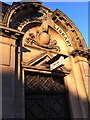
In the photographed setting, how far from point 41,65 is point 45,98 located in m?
1.76

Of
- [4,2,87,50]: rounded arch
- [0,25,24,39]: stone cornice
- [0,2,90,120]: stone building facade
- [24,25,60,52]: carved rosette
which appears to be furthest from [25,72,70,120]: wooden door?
[4,2,87,50]: rounded arch

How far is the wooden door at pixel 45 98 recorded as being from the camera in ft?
31.8

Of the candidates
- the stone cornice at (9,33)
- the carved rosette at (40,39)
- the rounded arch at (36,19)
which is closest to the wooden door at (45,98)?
the carved rosette at (40,39)

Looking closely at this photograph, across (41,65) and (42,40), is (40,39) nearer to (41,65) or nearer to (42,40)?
(42,40)

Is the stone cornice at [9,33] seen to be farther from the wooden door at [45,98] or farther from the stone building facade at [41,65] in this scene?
the wooden door at [45,98]

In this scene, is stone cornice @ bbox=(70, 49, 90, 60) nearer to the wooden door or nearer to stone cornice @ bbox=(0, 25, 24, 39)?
the wooden door

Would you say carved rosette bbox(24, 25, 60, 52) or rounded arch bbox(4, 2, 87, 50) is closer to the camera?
rounded arch bbox(4, 2, 87, 50)

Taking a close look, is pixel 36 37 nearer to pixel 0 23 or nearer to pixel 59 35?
pixel 59 35

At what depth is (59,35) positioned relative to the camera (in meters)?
12.4

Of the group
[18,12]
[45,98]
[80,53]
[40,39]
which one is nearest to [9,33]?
[18,12]

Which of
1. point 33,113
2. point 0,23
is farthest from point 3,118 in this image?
point 0,23

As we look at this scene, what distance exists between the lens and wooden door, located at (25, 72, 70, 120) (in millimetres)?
9695

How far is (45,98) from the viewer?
10.2 meters

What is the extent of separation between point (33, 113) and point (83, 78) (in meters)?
3.72
